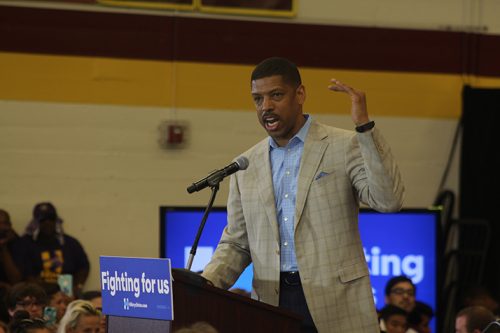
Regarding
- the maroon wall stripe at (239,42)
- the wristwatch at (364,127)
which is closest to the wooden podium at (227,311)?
the wristwatch at (364,127)

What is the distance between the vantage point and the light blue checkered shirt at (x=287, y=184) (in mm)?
4047

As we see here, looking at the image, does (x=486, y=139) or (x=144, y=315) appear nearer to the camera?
(x=144, y=315)

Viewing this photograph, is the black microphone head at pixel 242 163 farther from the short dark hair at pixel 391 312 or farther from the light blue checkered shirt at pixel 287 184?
the short dark hair at pixel 391 312

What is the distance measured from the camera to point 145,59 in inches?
358

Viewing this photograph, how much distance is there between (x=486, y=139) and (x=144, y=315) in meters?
6.55

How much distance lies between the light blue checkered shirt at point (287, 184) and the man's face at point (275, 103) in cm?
11

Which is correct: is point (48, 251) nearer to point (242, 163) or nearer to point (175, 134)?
point (175, 134)

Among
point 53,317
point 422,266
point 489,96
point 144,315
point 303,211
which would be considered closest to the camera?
point 144,315

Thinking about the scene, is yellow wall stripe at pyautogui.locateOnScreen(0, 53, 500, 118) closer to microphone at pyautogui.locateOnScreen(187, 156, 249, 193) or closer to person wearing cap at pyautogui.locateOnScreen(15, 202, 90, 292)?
person wearing cap at pyautogui.locateOnScreen(15, 202, 90, 292)

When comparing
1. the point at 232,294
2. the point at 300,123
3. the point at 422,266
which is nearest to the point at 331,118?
the point at 422,266

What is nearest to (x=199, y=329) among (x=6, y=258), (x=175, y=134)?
(x=6, y=258)

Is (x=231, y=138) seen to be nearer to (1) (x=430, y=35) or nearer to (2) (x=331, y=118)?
(2) (x=331, y=118)

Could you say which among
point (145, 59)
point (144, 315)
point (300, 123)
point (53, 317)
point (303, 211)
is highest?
point (145, 59)

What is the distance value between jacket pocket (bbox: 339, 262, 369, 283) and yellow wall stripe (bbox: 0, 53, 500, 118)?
5.30 meters
